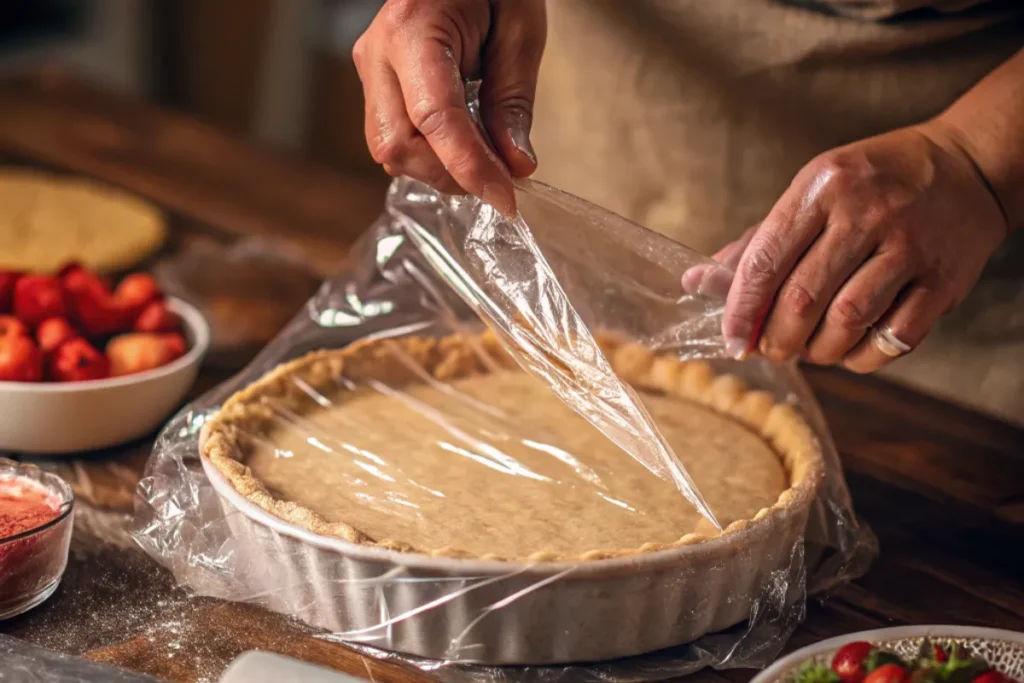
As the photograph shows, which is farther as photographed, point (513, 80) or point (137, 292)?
point (137, 292)

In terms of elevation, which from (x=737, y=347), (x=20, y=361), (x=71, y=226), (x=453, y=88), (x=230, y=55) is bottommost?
(x=230, y=55)

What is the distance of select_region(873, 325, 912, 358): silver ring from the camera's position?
1.16 meters

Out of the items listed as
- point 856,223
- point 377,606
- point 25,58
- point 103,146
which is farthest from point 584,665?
point 25,58

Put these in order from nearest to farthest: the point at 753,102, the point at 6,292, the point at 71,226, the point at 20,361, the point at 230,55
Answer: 1. the point at 20,361
2. the point at 6,292
3. the point at 753,102
4. the point at 71,226
5. the point at 230,55

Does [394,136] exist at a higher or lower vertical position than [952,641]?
higher

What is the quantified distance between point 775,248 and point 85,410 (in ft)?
2.41

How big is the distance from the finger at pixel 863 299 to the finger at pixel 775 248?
2.1 inches

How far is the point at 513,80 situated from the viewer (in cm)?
118

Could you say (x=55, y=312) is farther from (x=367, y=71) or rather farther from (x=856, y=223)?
(x=856, y=223)

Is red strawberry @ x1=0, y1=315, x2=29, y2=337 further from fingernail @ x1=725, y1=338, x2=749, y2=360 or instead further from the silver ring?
the silver ring

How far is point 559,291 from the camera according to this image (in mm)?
1166

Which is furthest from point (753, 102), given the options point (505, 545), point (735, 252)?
point (505, 545)

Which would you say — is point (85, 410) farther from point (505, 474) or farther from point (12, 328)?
point (505, 474)

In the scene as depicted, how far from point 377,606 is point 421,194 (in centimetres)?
51
